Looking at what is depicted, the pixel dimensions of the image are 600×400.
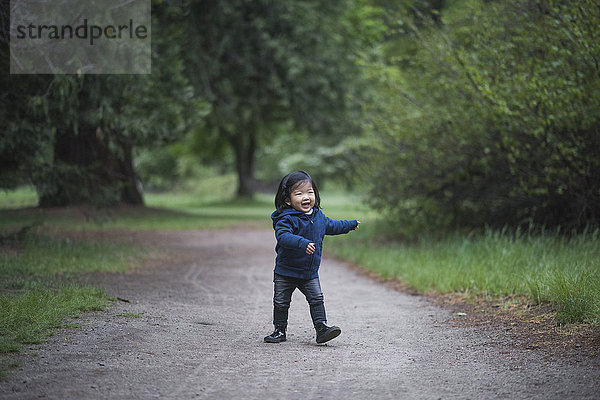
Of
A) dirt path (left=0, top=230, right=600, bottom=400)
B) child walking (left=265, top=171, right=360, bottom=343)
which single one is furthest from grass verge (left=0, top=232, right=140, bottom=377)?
child walking (left=265, top=171, right=360, bottom=343)

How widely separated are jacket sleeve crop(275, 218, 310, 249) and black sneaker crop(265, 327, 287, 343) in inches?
30.1

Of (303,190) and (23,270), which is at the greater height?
(303,190)

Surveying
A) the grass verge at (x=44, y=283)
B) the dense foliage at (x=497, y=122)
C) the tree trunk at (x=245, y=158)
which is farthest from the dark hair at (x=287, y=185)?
the tree trunk at (x=245, y=158)

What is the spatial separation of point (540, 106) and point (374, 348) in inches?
232

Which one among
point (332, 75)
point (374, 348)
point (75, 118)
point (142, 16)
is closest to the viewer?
→ point (374, 348)

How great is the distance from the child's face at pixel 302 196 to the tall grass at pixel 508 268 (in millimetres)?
2516

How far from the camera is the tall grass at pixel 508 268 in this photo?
653 centimetres

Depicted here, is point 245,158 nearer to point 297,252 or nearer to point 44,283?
point 44,283

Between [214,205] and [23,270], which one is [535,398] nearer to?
[23,270]

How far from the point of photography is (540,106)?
33.2 ft

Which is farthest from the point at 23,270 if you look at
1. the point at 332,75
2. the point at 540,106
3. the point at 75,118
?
the point at 332,75

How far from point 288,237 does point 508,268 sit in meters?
4.02

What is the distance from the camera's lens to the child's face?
6.02 meters

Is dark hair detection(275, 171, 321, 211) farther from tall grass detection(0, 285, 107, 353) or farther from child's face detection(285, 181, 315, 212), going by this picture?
tall grass detection(0, 285, 107, 353)
